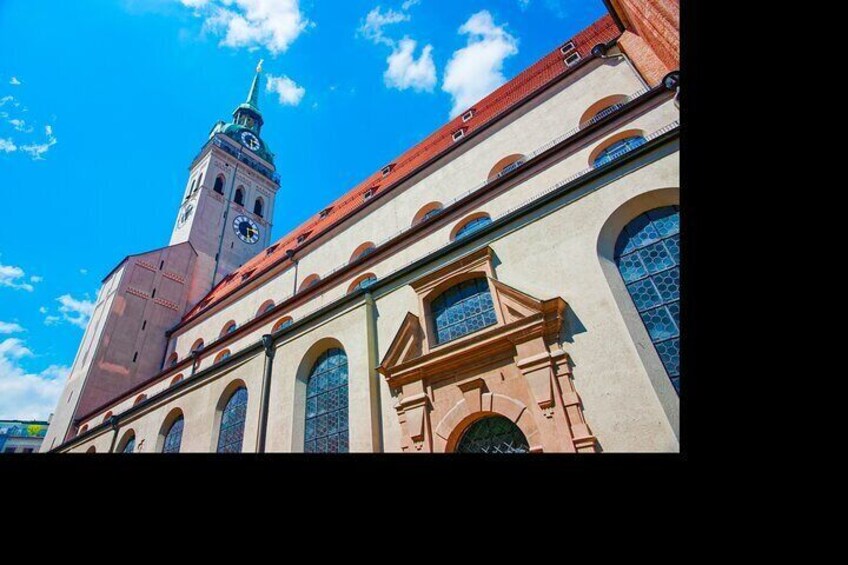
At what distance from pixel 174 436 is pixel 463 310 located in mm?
11479

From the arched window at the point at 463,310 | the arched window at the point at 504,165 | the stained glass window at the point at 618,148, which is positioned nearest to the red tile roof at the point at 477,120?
the arched window at the point at 504,165

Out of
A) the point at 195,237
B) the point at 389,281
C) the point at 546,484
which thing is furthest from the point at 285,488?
the point at 195,237

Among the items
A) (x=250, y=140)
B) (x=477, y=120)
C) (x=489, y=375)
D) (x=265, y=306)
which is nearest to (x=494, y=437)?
(x=489, y=375)

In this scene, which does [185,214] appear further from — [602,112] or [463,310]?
[602,112]

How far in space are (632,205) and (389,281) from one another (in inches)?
228

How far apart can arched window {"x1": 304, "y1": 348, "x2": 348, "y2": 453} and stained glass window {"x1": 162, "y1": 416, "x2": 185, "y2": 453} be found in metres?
6.00

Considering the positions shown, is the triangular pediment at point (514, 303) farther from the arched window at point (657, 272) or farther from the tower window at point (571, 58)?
the tower window at point (571, 58)

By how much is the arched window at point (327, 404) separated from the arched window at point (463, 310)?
9.36 ft

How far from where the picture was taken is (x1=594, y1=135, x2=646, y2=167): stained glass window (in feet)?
35.6

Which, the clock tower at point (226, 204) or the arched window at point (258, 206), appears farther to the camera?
the arched window at point (258, 206)

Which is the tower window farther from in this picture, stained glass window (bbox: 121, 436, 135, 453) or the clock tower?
the clock tower

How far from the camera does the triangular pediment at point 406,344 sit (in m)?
9.53

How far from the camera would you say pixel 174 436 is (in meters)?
14.5

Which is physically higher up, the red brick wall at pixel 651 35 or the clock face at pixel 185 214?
the clock face at pixel 185 214
